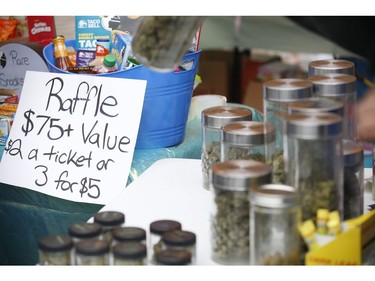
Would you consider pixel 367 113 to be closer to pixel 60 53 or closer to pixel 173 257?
pixel 173 257

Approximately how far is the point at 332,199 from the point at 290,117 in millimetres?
165

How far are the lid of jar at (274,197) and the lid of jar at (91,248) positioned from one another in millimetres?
262

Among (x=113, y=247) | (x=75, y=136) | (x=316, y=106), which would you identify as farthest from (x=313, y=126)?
(x=75, y=136)

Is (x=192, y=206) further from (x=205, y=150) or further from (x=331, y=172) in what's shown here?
(x=331, y=172)

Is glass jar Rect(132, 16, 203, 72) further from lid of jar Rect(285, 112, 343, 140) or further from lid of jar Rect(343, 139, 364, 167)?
lid of jar Rect(343, 139, 364, 167)

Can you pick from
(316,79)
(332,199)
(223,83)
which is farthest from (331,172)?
(223,83)

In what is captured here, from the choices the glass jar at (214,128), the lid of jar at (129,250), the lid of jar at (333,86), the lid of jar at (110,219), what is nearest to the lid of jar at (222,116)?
the glass jar at (214,128)

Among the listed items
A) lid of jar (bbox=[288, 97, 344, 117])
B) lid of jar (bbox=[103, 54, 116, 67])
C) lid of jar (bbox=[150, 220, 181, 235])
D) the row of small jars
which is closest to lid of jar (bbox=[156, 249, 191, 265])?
the row of small jars

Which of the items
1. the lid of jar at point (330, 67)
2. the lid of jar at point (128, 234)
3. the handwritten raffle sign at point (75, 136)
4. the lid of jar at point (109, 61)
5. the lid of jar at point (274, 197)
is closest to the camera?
the lid of jar at point (274, 197)

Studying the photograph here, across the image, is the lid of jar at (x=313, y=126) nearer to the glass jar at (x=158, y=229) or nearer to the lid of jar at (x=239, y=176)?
the lid of jar at (x=239, y=176)

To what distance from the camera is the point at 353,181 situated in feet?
5.03

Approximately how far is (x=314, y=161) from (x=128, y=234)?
1.16 feet

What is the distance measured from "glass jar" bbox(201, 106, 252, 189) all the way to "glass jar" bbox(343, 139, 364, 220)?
1.18 feet

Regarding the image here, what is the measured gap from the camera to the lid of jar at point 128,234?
Result: 134 centimetres
